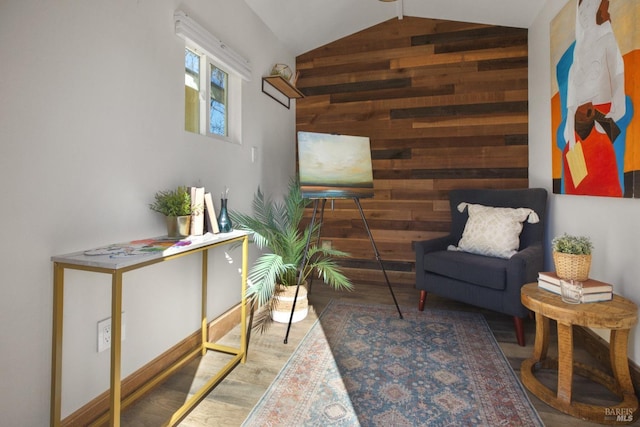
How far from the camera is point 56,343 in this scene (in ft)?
3.93

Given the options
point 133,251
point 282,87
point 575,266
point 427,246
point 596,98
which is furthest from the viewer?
point 282,87

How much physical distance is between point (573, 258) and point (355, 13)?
2.74 metres

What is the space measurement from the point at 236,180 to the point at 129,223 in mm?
994

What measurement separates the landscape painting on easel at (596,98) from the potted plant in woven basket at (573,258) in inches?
12.8

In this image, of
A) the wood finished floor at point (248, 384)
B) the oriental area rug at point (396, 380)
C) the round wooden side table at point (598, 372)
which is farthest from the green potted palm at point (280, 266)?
the round wooden side table at point (598, 372)

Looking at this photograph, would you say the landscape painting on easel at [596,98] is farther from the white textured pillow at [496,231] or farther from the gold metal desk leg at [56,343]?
the gold metal desk leg at [56,343]

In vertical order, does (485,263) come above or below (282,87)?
below

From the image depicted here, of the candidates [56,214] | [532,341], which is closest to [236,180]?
[56,214]

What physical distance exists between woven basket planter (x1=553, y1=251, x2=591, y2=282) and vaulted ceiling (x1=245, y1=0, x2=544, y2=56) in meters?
2.20

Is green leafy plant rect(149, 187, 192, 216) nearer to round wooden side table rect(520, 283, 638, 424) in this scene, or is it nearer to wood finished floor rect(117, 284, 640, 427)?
wood finished floor rect(117, 284, 640, 427)

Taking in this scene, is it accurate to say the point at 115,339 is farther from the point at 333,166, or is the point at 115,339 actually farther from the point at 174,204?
the point at 333,166

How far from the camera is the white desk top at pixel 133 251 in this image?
3.76ft

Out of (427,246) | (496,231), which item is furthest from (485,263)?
(427,246)

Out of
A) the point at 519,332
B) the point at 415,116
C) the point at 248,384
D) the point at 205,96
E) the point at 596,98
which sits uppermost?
the point at 415,116
